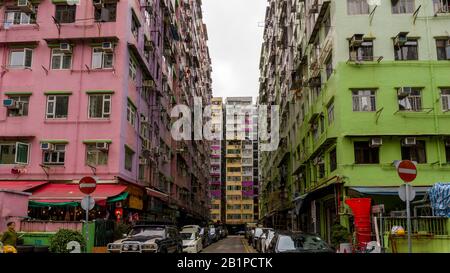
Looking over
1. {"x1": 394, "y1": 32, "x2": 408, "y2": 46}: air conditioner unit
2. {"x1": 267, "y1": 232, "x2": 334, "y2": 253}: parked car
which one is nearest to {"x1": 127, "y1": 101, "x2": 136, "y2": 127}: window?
{"x1": 394, "y1": 32, "x2": 408, "y2": 46}: air conditioner unit

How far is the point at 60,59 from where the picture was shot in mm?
30344

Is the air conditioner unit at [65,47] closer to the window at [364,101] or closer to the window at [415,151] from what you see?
the window at [364,101]

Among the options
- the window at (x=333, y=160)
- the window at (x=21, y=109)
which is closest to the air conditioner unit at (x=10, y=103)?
the window at (x=21, y=109)

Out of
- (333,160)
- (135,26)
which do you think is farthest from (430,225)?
(135,26)

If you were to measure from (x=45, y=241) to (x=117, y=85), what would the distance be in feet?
42.8

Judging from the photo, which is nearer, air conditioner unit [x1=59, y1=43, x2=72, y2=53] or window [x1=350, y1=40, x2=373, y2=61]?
window [x1=350, y1=40, x2=373, y2=61]

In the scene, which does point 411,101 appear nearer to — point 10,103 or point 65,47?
point 65,47

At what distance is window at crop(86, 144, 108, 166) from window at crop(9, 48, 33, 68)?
731 cm

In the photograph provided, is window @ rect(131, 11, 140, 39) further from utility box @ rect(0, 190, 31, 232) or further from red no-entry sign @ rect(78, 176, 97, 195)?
red no-entry sign @ rect(78, 176, 97, 195)

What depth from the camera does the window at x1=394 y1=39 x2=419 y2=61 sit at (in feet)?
91.0

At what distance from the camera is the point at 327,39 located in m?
30.6

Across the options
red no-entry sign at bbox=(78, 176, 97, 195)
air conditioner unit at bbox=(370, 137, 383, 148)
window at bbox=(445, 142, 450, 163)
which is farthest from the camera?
window at bbox=(445, 142, 450, 163)

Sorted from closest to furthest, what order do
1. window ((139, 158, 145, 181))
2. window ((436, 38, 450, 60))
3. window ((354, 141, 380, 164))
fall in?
window ((354, 141, 380, 164)) < window ((436, 38, 450, 60)) < window ((139, 158, 145, 181))
